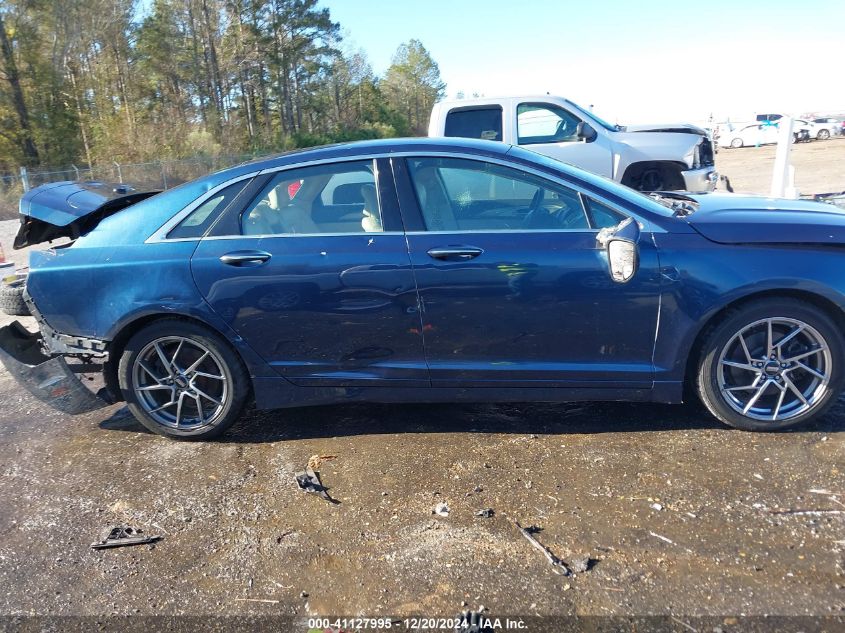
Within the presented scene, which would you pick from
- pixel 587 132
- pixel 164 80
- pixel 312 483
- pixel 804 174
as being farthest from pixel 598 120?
pixel 164 80

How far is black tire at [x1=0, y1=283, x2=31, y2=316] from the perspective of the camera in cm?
410

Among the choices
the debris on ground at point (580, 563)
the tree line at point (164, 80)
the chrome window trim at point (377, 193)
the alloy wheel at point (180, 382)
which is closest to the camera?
the debris on ground at point (580, 563)

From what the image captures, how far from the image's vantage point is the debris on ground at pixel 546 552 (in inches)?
100.0

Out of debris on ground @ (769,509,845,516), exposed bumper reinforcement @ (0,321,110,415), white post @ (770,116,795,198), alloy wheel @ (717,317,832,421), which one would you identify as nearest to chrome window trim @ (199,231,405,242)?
exposed bumper reinforcement @ (0,321,110,415)

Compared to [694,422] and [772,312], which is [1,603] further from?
[772,312]

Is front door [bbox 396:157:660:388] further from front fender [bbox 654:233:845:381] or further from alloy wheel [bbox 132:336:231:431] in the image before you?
alloy wheel [bbox 132:336:231:431]

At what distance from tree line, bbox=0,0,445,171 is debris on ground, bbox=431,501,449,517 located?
1291 inches

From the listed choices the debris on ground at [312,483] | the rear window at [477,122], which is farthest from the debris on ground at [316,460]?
the rear window at [477,122]

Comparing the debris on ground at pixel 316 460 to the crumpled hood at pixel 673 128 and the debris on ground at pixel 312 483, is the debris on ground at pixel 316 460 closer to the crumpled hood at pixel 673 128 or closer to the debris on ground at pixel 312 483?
the debris on ground at pixel 312 483

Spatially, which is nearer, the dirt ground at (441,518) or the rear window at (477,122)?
the dirt ground at (441,518)

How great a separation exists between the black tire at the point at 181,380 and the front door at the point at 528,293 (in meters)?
1.24

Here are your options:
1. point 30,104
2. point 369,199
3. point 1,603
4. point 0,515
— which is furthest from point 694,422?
point 30,104

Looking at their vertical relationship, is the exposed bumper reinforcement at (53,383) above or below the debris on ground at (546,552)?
above

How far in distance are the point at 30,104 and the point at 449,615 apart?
35.8 meters
